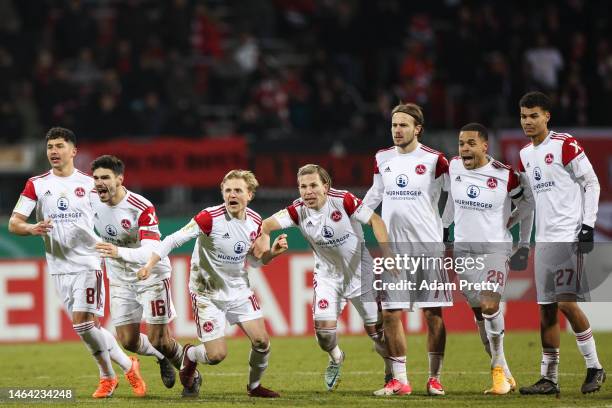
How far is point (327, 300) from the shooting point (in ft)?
35.2

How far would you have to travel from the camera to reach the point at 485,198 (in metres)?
10.4

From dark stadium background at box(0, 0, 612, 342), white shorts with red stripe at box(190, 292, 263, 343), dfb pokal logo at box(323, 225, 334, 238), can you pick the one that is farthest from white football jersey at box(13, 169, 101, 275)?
dark stadium background at box(0, 0, 612, 342)

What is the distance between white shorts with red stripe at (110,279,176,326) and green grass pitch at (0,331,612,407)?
703 millimetres

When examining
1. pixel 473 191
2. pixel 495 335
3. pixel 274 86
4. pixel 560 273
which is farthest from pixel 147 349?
pixel 274 86

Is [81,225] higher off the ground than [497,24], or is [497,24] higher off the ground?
[497,24]

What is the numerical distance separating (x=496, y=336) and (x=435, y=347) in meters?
0.56

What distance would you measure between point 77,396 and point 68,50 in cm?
1188

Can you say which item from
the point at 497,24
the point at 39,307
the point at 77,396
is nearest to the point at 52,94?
the point at 39,307

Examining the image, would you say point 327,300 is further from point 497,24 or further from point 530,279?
point 497,24

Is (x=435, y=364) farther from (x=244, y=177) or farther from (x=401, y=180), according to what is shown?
(x=244, y=177)

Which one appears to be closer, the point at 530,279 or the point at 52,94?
the point at 530,279

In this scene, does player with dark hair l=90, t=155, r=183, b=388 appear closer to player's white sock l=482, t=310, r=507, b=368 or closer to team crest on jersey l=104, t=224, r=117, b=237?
team crest on jersey l=104, t=224, r=117, b=237

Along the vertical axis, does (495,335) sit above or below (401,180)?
below

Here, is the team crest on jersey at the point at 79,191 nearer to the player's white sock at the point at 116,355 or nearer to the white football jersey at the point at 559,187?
the player's white sock at the point at 116,355
